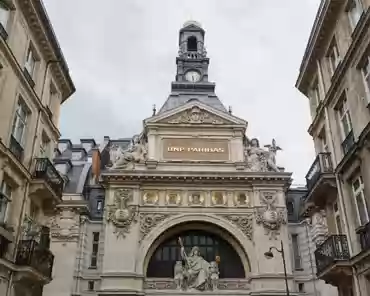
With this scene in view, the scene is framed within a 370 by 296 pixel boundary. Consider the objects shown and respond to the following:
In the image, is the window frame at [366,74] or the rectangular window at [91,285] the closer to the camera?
the window frame at [366,74]

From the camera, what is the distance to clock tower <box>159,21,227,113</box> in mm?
36728

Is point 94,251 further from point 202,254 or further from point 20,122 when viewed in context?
point 20,122

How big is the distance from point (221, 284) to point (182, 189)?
6.77 metres

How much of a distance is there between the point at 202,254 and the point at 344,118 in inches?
620

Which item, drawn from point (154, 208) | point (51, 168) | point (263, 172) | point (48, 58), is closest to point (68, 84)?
point (48, 58)

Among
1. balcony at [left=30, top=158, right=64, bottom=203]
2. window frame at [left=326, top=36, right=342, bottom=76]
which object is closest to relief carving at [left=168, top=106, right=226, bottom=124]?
window frame at [left=326, top=36, right=342, bottom=76]

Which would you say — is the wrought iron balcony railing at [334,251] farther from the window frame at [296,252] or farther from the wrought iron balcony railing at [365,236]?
the window frame at [296,252]

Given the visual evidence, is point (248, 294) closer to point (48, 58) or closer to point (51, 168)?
point (51, 168)

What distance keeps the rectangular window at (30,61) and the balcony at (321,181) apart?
502 inches

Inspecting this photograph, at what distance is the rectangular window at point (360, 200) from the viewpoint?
47.6ft

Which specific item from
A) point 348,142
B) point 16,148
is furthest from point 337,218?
point 16,148

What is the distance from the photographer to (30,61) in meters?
18.0

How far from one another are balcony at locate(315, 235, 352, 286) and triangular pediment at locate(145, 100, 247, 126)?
1577 centimetres

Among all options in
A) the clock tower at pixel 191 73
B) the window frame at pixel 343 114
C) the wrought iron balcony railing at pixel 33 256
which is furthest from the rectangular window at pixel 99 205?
the window frame at pixel 343 114
